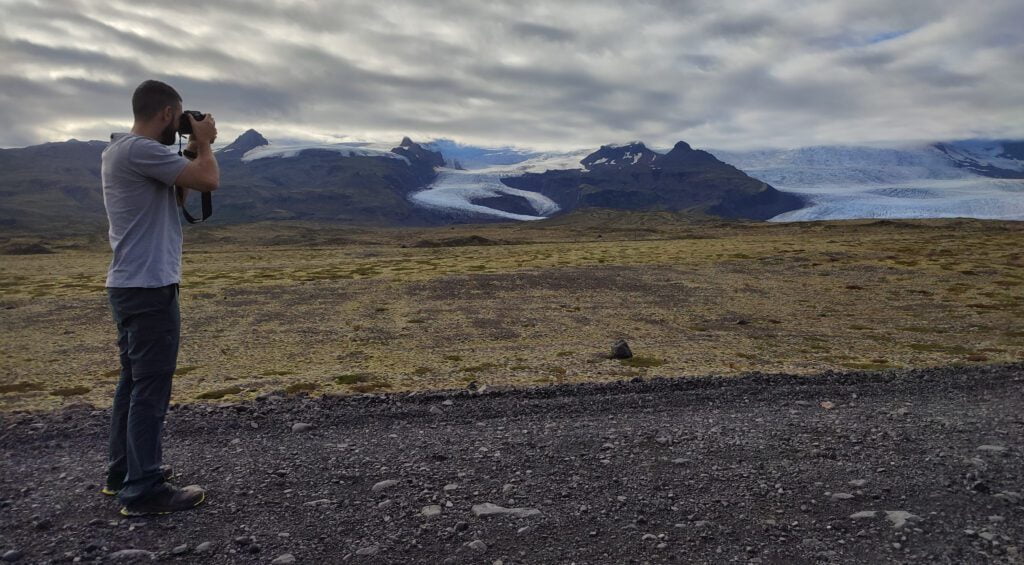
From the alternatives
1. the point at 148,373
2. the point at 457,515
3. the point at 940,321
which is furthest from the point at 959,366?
the point at 148,373

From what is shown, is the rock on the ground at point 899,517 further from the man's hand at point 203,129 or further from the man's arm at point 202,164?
the man's hand at point 203,129

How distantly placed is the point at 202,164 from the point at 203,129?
586 millimetres

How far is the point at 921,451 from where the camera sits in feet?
25.7

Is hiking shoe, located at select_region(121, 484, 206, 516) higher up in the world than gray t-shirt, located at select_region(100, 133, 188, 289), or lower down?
lower down

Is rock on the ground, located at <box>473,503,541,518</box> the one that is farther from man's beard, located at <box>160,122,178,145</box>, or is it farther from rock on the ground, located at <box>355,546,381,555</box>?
man's beard, located at <box>160,122,178,145</box>

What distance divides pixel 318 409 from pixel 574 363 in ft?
21.2

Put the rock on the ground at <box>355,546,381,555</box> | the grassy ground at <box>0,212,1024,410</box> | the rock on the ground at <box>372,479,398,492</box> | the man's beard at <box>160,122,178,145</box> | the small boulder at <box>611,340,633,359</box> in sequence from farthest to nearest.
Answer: the small boulder at <box>611,340,633,359</box> < the grassy ground at <box>0,212,1024,410</box> < the rock on the ground at <box>372,479,398,492</box> < the man's beard at <box>160,122,178,145</box> < the rock on the ground at <box>355,546,381,555</box>

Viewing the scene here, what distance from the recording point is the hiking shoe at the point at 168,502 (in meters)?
6.38

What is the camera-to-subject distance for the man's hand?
271 inches

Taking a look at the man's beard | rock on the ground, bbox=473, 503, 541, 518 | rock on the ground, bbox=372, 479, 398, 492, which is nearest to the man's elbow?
the man's beard

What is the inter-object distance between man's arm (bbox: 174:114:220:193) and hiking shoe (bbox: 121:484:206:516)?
10.4 ft

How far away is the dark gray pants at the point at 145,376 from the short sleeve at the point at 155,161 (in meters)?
1.21

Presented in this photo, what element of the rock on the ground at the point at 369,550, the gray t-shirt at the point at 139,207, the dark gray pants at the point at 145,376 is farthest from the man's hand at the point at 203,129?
the rock on the ground at the point at 369,550

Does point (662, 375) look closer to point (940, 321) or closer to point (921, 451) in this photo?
point (921, 451)
